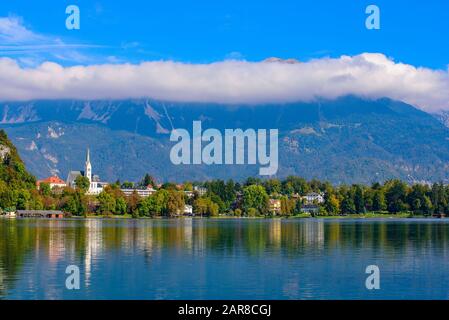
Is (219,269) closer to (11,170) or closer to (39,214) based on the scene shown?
(39,214)

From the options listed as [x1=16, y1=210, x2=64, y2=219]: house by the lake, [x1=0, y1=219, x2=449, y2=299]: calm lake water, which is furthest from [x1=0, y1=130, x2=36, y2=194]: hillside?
[x1=0, y1=219, x2=449, y2=299]: calm lake water

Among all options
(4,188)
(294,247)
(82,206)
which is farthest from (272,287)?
(82,206)

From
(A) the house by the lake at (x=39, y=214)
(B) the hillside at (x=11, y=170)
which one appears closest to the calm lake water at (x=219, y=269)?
(A) the house by the lake at (x=39, y=214)

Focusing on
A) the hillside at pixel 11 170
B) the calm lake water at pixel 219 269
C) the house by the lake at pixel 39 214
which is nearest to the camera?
the calm lake water at pixel 219 269

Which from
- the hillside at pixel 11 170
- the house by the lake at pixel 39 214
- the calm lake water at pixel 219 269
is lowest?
the calm lake water at pixel 219 269

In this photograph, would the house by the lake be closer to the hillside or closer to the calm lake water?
the hillside

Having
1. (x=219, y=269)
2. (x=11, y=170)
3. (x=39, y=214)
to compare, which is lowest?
(x=219, y=269)

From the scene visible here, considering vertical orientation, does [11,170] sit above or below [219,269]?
above

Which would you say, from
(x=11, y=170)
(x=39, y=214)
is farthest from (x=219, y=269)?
(x=11, y=170)

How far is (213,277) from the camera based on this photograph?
46.2 meters

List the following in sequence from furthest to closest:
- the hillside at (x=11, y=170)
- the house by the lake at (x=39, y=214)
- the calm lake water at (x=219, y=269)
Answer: the hillside at (x=11, y=170) < the house by the lake at (x=39, y=214) < the calm lake water at (x=219, y=269)

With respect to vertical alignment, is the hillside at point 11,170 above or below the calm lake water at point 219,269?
above

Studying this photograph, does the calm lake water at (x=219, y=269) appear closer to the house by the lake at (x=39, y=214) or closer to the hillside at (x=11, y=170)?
the house by the lake at (x=39, y=214)

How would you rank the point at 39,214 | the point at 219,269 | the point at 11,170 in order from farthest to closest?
the point at 11,170 → the point at 39,214 → the point at 219,269
